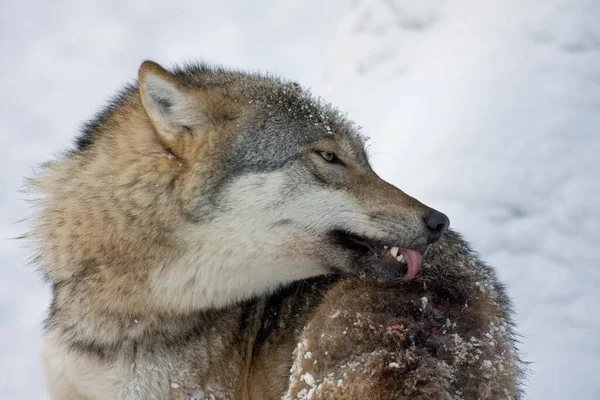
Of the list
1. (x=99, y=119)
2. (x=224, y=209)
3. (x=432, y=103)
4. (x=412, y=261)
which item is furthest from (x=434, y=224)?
(x=432, y=103)

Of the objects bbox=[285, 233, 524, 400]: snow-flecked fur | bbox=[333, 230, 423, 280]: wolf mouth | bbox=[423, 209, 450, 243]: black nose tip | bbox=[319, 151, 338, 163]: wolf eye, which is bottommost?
bbox=[285, 233, 524, 400]: snow-flecked fur

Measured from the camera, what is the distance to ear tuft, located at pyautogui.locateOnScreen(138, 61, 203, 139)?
316cm

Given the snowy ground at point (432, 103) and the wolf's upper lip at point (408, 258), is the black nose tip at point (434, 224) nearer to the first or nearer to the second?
the wolf's upper lip at point (408, 258)

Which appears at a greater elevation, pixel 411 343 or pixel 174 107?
pixel 174 107

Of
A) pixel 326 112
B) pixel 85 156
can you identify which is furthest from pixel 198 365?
pixel 326 112

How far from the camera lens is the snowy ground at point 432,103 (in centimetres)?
533

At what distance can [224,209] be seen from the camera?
3125 mm

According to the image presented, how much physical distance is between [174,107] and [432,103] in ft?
15.4

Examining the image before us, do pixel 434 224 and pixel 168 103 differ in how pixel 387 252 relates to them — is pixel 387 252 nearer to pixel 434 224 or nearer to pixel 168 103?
pixel 434 224

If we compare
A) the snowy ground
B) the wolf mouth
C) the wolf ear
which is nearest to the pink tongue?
the wolf mouth

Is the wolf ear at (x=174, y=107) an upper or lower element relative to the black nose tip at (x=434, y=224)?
lower

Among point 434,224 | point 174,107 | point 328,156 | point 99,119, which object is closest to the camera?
point 434,224

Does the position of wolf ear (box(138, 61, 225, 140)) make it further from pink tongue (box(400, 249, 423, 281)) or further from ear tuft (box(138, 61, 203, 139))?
pink tongue (box(400, 249, 423, 281))

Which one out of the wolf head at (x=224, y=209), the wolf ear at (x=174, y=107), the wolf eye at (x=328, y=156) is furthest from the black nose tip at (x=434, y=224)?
the wolf ear at (x=174, y=107)
